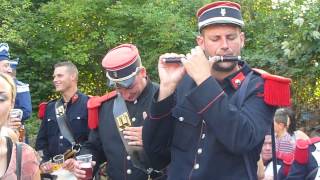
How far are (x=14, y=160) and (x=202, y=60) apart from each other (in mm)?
1110

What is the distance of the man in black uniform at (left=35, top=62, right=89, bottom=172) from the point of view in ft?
21.9

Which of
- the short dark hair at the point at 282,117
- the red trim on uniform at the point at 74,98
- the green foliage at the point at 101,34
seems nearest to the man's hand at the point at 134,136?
the short dark hair at the point at 282,117

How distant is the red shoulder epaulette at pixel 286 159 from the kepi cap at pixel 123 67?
179 cm

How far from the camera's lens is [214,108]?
2.87 metres

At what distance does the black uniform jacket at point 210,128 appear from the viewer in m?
2.88

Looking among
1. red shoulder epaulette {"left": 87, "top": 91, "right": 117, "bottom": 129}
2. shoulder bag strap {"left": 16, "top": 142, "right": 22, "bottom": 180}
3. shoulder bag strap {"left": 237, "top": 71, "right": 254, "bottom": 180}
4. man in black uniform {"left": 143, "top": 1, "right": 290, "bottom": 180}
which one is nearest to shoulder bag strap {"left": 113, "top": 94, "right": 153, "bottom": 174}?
red shoulder epaulette {"left": 87, "top": 91, "right": 117, "bottom": 129}

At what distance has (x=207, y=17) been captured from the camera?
3.26m

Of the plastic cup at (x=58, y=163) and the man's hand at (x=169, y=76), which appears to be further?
the plastic cup at (x=58, y=163)

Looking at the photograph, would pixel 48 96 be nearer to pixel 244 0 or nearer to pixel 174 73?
pixel 244 0

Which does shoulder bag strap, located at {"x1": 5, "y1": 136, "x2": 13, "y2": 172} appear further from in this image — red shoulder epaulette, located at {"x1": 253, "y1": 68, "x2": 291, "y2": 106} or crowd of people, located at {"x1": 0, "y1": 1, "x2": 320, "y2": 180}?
red shoulder epaulette, located at {"x1": 253, "y1": 68, "x2": 291, "y2": 106}

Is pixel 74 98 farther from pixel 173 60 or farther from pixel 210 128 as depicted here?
pixel 210 128

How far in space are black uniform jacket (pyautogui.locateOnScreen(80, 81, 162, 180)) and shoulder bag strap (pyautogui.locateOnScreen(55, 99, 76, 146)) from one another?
1.96m

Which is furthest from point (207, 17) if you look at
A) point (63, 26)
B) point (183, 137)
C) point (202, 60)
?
point (63, 26)

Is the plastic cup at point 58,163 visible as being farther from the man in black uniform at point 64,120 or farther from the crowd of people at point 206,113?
the crowd of people at point 206,113
